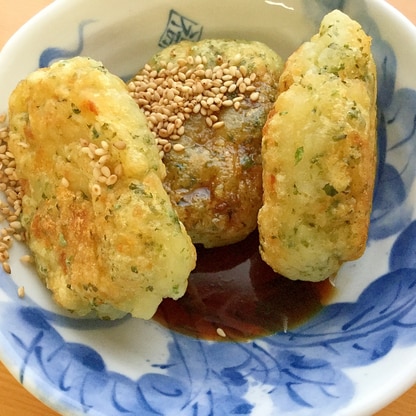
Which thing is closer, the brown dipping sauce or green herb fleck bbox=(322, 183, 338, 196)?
green herb fleck bbox=(322, 183, 338, 196)

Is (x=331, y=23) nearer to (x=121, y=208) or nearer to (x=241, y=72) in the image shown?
(x=241, y=72)

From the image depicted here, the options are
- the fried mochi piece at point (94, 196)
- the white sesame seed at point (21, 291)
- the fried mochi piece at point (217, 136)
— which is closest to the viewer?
the fried mochi piece at point (94, 196)

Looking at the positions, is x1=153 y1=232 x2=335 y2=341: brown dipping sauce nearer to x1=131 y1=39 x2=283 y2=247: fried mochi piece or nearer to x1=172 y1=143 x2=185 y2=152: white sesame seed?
x1=131 y1=39 x2=283 y2=247: fried mochi piece

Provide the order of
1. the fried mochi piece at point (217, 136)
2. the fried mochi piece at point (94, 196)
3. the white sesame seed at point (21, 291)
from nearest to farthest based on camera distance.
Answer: the fried mochi piece at point (94, 196) → the white sesame seed at point (21, 291) → the fried mochi piece at point (217, 136)

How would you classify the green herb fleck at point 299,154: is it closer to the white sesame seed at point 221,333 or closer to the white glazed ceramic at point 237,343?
the white glazed ceramic at point 237,343

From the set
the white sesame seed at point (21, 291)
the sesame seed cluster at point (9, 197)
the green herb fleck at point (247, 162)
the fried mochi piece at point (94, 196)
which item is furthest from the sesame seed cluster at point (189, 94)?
the white sesame seed at point (21, 291)

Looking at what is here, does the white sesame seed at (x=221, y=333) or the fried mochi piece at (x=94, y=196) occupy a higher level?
the fried mochi piece at (x=94, y=196)

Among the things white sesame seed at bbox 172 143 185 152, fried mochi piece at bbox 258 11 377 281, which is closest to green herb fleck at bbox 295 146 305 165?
fried mochi piece at bbox 258 11 377 281
